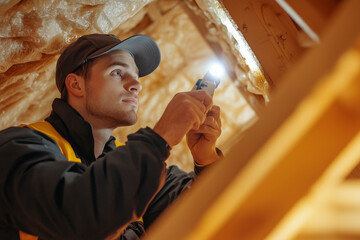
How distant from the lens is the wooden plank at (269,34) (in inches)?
41.2

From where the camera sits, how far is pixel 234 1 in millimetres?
1119

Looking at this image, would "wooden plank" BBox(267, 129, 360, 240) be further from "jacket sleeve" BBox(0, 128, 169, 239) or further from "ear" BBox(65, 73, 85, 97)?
"ear" BBox(65, 73, 85, 97)

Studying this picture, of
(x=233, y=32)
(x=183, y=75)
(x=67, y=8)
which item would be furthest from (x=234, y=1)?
(x=183, y=75)

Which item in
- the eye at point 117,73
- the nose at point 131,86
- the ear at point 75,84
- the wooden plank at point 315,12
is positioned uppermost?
the ear at point 75,84

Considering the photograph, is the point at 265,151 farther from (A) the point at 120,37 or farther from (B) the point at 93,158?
(A) the point at 120,37

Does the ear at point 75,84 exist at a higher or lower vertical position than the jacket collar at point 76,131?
higher

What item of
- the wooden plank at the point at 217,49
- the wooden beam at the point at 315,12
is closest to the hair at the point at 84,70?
the wooden plank at the point at 217,49

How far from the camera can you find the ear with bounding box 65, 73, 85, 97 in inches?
49.2

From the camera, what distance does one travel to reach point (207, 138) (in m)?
1.19

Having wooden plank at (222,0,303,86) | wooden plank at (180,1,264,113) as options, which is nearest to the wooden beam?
wooden plank at (222,0,303,86)

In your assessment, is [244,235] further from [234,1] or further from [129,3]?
[129,3]

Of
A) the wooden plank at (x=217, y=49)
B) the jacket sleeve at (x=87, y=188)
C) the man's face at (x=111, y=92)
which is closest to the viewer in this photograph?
the jacket sleeve at (x=87, y=188)

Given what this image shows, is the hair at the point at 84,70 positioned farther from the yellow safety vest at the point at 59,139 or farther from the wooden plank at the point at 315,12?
the wooden plank at the point at 315,12

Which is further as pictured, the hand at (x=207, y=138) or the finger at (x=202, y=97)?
the hand at (x=207, y=138)
